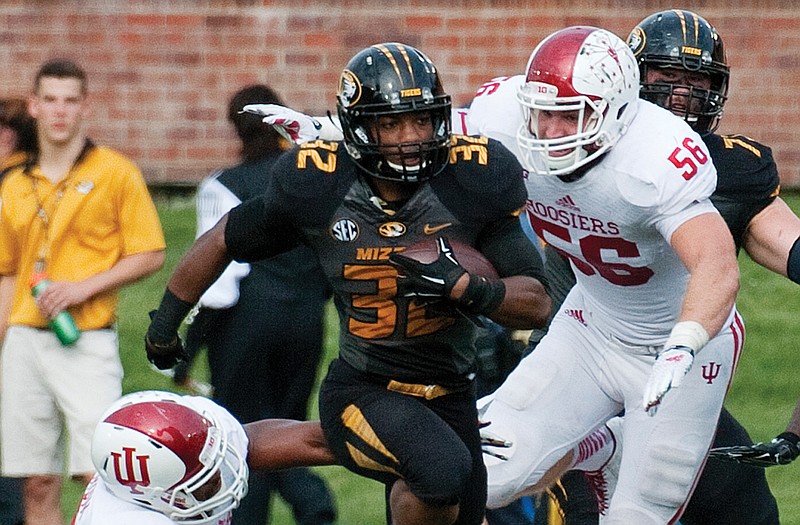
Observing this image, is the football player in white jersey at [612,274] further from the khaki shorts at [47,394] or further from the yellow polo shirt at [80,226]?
the khaki shorts at [47,394]

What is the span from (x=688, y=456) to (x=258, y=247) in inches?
57.2

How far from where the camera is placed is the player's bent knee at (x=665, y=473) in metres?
4.91

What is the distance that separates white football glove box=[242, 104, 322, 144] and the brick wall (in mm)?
6390

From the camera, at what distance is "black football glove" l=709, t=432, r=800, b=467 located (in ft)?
16.7

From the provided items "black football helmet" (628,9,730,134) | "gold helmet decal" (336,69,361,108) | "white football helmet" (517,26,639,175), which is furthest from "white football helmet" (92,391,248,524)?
"black football helmet" (628,9,730,134)

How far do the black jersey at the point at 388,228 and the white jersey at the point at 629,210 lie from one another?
296 mm

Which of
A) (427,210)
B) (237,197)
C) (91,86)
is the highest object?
(427,210)

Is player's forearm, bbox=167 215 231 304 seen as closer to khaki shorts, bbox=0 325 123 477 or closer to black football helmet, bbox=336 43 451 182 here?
black football helmet, bbox=336 43 451 182

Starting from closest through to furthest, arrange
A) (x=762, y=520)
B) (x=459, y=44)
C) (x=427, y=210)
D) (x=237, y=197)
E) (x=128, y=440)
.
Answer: (x=128, y=440) < (x=427, y=210) < (x=762, y=520) < (x=237, y=197) < (x=459, y=44)

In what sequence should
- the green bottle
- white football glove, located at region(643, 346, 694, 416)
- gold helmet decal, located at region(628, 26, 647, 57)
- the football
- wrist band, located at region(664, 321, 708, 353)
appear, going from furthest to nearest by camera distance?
the green bottle, gold helmet decal, located at region(628, 26, 647, 57), the football, wrist band, located at region(664, 321, 708, 353), white football glove, located at region(643, 346, 694, 416)

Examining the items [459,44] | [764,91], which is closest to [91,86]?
[459,44]

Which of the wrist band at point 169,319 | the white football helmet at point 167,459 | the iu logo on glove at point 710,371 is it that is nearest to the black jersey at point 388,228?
the wrist band at point 169,319

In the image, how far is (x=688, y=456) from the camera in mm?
4930

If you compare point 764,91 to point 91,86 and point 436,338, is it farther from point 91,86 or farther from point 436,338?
point 436,338
